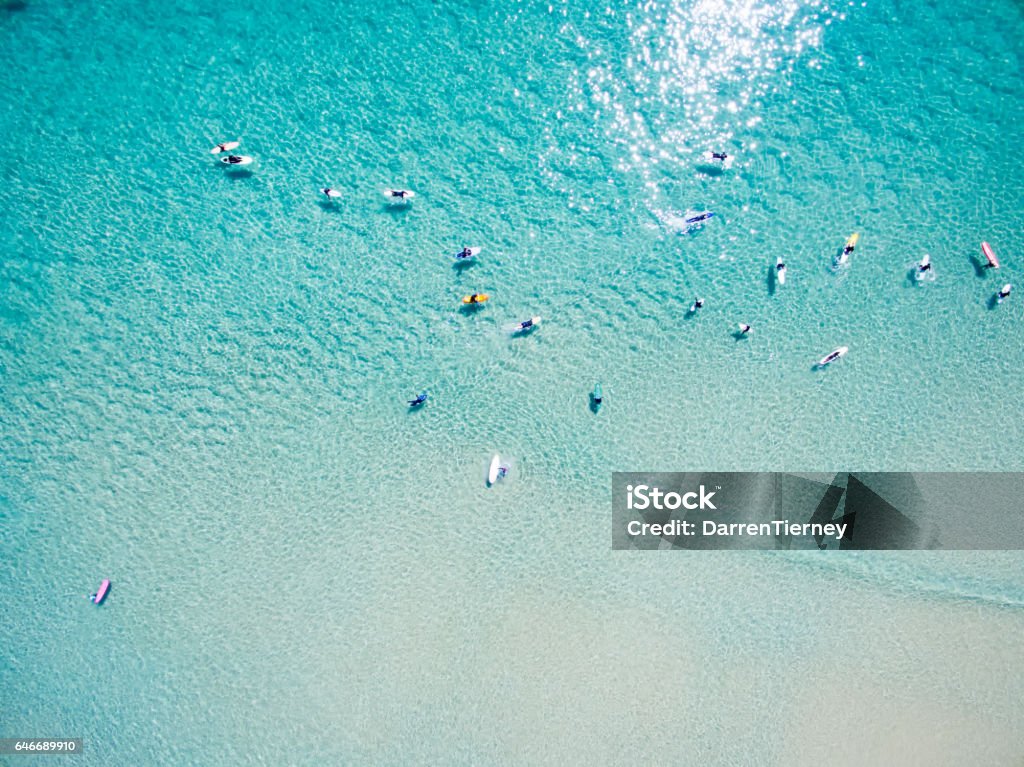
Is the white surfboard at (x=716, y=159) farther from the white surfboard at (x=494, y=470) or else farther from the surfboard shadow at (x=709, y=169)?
the white surfboard at (x=494, y=470)

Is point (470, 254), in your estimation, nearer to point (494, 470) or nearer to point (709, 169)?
point (494, 470)

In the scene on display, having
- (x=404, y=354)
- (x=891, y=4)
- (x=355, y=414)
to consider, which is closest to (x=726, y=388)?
(x=404, y=354)

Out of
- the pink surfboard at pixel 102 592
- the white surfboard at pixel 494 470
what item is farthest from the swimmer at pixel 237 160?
the pink surfboard at pixel 102 592

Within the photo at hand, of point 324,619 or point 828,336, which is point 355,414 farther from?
point 828,336

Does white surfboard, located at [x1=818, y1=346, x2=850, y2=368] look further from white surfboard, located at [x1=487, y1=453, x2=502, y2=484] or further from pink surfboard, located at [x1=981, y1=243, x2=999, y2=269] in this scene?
white surfboard, located at [x1=487, y1=453, x2=502, y2=484]

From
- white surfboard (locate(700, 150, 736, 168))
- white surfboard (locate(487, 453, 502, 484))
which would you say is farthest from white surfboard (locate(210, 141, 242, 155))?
white surfboard (locate(700, 150, 736, 168))

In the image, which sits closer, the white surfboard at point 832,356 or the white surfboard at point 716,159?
the white surfboard at point 832,356
